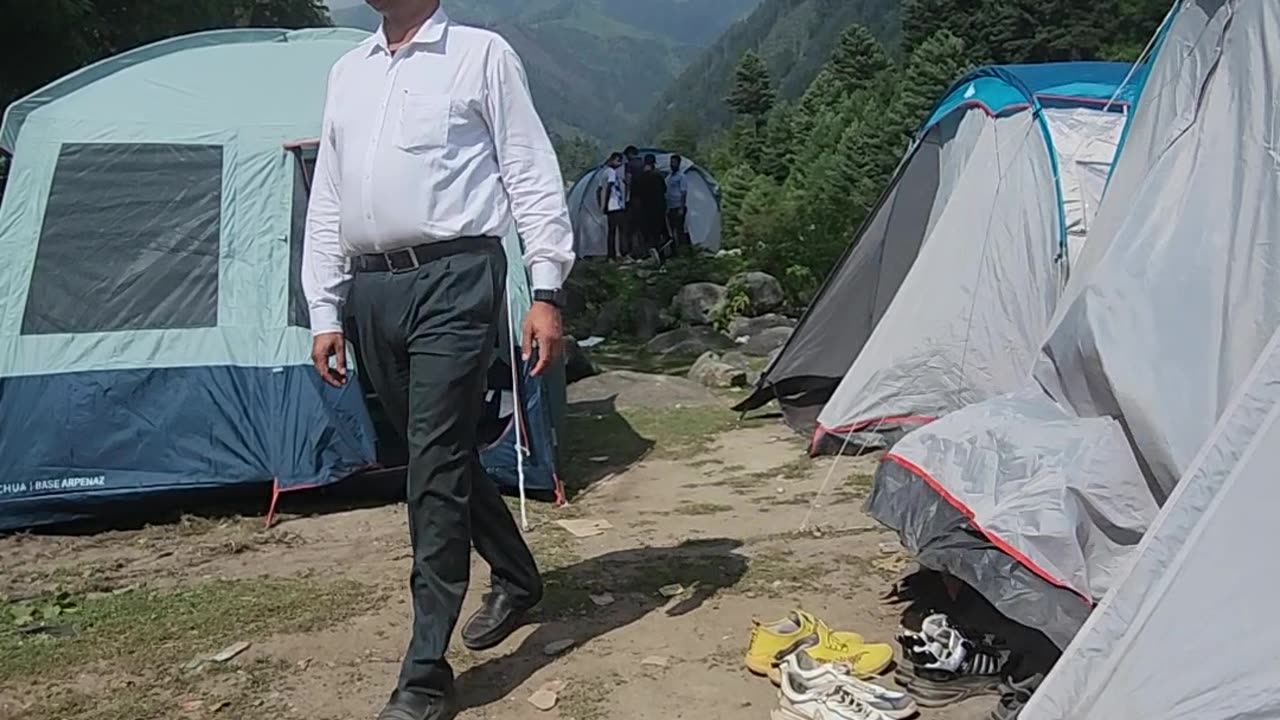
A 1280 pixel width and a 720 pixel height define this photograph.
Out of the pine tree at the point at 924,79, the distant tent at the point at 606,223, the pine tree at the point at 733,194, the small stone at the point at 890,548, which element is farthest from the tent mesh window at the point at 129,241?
the pine tree at the point at 924,79

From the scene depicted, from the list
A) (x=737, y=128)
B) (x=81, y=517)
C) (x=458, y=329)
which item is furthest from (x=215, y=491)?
(x=737, y=128)

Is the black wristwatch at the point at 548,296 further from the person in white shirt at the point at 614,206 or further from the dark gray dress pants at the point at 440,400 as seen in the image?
the person in white shirt at the point at 614,206

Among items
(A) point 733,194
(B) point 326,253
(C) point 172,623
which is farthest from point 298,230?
(A) point 733,194

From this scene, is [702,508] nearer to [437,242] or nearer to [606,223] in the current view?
[437,242]

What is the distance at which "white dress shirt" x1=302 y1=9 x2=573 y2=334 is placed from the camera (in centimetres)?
339

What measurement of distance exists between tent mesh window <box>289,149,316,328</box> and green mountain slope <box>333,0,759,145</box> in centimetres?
4409

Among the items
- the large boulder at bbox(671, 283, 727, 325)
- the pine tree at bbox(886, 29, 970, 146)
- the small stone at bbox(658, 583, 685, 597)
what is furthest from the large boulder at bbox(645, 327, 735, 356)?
the pine tree at bbox(886, 29, 970, 146)

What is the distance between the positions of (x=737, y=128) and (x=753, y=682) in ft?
77.1

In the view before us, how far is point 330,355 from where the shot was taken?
366 centimetres

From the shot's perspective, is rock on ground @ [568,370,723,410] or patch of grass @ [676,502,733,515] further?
rock on ground @ [568,370,723,410]

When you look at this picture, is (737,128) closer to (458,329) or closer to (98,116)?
(98,116)

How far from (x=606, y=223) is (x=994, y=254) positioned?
39.6 feet

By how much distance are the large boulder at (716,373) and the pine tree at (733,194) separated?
946 cm

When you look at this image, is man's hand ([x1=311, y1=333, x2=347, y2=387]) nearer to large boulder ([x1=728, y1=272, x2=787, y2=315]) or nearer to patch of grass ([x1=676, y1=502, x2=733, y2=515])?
patch of grass ([x1=676, y1=502, x2=733, y2=515])
